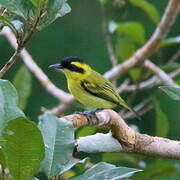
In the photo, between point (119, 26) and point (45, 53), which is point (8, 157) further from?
point (45, 53)

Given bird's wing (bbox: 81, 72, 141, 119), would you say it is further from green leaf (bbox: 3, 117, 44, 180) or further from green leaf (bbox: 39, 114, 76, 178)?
green leaf (bbox: 3, 117, 44, 180)

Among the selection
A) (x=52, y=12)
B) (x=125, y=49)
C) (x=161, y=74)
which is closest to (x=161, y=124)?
(x=161, y=74)

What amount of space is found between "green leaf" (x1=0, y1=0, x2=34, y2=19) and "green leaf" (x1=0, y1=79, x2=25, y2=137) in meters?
0.23

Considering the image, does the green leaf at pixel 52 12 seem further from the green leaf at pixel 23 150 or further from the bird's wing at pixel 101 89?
the bird's wing at pixel 101 89

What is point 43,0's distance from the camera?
153cm

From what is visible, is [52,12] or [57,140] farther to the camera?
[52,12]

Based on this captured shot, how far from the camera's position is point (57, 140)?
4.56ft

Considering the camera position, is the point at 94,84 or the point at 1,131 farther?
the point at 94,84

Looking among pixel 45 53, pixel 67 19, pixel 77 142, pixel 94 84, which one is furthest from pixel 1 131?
pixel 67 19

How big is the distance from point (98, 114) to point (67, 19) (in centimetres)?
535

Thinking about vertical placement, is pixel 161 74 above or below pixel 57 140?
below

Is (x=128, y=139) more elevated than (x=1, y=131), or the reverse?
(x=1, y=131)

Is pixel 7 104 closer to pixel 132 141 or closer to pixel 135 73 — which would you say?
pixel 132 141

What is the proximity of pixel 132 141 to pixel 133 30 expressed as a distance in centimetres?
178
